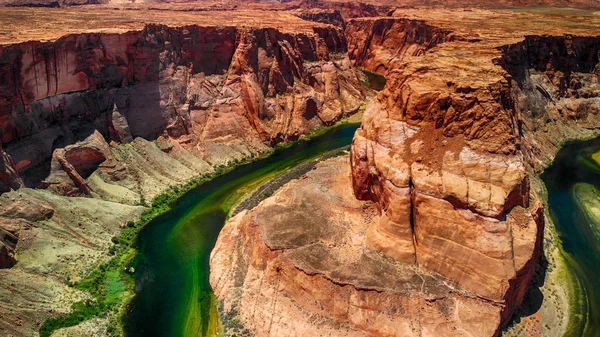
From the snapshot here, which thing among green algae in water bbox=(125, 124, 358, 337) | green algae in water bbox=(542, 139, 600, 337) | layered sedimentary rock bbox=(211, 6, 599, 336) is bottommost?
green algae in water bbox=(125, 124, 358, 337)

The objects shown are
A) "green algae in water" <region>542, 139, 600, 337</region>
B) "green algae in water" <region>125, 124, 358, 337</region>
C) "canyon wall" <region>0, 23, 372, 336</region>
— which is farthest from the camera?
"canyon wall" <region>0, 23, 372, 336</region>

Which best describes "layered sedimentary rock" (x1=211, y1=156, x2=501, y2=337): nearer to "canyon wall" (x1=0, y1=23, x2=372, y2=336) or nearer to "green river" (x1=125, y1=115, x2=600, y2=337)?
"green river" (x1=125, y1=115, x2=600, y2=337)

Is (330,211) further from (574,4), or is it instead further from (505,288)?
(574,4)

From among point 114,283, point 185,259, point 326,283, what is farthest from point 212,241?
point 326,283

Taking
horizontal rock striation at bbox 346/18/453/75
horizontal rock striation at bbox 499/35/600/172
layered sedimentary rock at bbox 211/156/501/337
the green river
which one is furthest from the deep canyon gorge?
horizontal rock striation at bbox 346/18/453/75

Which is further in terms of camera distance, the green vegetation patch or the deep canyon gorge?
the green vegetation patch

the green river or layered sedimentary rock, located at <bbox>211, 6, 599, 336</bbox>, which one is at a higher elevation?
layered sedimentary rock, located at <bbox>211, 6, 599, 336</bbox>
